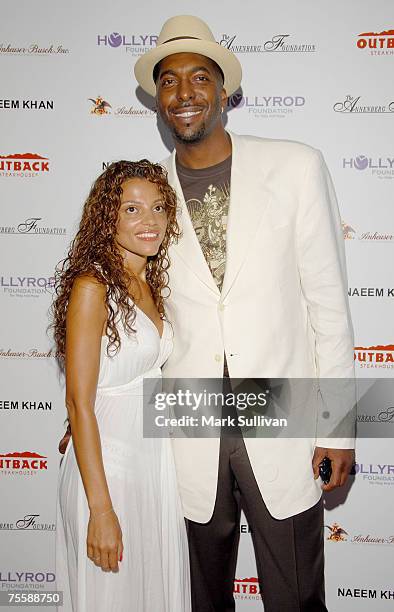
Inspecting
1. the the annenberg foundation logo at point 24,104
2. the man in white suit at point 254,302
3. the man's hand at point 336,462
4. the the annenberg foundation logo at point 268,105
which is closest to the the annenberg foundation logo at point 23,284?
the the annenberg foundation logo at point 24,104

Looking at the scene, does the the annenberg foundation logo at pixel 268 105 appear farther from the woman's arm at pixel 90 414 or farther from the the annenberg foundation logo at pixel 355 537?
the the annenberg foundation logo at pixel 355 537

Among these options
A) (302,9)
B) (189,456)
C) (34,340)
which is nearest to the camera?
(189,456)

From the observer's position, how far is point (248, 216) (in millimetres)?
2086

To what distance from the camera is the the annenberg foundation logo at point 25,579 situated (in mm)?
3053

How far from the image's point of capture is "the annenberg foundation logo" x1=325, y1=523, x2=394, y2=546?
9.52 ft

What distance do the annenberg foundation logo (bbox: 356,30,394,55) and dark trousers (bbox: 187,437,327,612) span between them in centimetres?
183

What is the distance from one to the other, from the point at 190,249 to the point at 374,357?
120 centimetres

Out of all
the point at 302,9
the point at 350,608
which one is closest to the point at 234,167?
the point at 302,9

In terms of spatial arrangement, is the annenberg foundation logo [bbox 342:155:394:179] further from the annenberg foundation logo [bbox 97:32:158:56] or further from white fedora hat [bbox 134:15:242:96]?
the annenberg foundation logo [bbox 97:32:158:56]

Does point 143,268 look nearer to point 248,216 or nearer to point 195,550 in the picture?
point 248,216

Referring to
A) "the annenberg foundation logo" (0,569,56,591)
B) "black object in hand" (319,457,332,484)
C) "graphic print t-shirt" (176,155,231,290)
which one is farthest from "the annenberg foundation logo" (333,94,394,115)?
"the annenberg foundation logo" (0,569,56,591)

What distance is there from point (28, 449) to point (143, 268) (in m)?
1.35

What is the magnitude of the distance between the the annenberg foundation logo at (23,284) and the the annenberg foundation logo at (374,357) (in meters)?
1.50

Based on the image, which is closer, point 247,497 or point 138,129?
point 247,497
